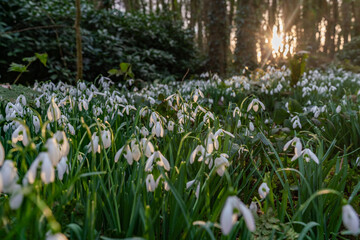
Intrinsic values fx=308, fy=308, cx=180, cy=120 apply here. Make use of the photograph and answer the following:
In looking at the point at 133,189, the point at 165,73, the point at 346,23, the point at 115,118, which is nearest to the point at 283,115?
the point at 115,118

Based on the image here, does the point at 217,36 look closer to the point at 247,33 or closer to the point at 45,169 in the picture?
the point at 247,33

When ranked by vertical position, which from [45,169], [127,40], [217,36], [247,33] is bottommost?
[45,169]

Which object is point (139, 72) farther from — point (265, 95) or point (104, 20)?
point (265, 95)

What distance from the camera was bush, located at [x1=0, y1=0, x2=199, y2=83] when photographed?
670cm

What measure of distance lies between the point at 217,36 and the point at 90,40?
418 cm

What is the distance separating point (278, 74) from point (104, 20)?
5283 mm

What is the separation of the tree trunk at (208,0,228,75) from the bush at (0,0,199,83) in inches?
34.3

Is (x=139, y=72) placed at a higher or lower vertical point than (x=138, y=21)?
lower

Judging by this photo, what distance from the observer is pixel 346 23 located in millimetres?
18484

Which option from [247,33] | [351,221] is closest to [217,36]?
[247,33]

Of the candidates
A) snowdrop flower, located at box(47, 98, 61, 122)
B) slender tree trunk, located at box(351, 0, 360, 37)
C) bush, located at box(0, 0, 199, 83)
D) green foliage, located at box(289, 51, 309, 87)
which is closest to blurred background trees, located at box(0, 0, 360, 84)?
bush, located at box(0, 0, 199, 83)

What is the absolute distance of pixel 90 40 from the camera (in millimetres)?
7613

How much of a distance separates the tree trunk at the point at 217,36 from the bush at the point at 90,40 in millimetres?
872

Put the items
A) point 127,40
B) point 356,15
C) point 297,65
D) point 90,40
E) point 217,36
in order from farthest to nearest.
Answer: point 356,15 < point 217,36 < point 127,40 < point 90,40 < point 297,65
